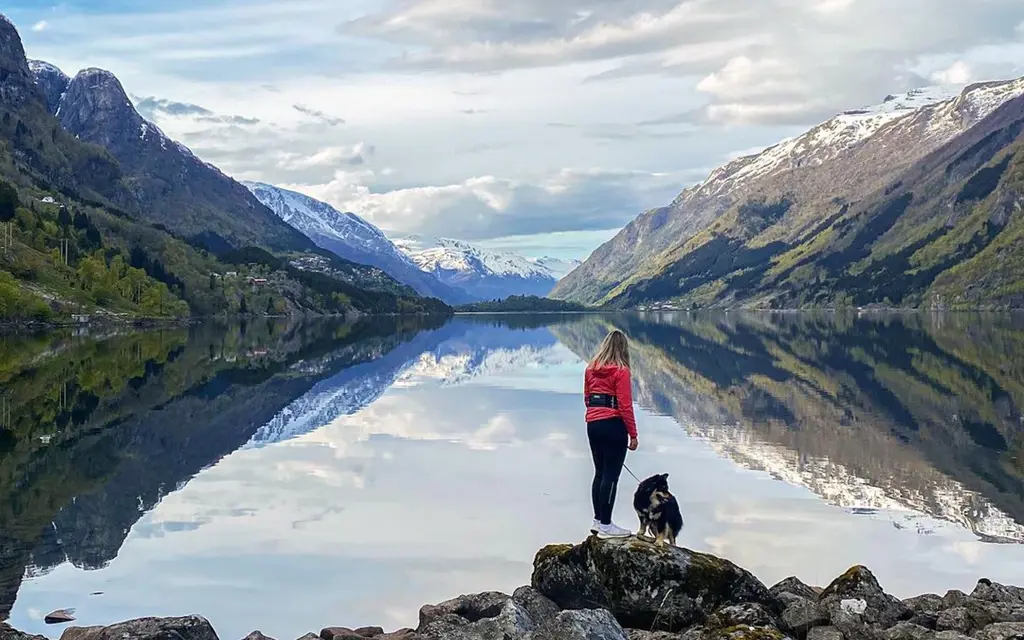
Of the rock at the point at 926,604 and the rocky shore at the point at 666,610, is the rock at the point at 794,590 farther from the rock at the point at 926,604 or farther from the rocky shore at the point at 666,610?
the rock at the point at 926,604

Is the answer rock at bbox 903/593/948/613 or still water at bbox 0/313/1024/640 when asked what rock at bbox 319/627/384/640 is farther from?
rock at bbox 903/593/948/613

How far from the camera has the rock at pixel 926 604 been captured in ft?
65.4

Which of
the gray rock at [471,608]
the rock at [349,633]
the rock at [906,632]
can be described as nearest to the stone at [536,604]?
the gray rock at [471,608]

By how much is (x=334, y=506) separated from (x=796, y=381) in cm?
5471

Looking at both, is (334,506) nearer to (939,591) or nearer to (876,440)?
(939,591)

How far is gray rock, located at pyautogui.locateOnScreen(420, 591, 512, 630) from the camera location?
68.4ft

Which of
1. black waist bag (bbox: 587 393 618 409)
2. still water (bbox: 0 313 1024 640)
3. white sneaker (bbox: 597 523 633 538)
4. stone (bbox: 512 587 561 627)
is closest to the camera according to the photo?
stone (bbox: 512 587 561 627)

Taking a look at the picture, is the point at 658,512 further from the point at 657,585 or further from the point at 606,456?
the point at 606,456

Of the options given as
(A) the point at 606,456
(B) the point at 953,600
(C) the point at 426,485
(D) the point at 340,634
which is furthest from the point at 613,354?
(C) the point at 426,485

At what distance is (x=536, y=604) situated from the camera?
1995 centimetres

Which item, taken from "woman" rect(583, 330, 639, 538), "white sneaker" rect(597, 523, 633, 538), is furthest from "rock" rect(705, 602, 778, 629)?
"woman" rect(583, 330, 639, 538)

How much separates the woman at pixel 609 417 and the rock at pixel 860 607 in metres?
4.67

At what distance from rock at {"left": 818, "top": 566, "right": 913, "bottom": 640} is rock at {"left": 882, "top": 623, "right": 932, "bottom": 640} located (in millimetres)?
407

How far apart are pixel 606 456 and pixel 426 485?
18.0m
